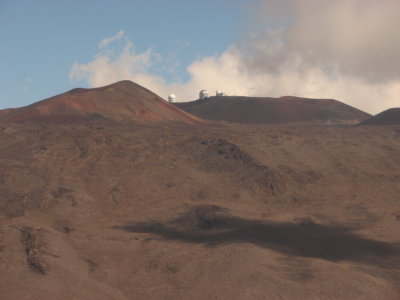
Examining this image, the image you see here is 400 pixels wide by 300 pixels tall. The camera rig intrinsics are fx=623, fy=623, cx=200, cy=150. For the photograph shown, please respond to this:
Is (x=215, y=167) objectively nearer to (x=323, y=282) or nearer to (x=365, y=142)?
(x=365, y=142)

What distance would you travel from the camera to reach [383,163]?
1575 inches

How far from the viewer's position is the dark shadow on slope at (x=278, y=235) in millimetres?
25609

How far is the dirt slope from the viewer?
22422 millimetres

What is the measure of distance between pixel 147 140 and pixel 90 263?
1846 cm

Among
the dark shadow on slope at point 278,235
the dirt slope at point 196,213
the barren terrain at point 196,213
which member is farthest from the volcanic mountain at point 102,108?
the dark shadow on slope at point 278,235

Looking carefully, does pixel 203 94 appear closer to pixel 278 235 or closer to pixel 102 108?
pixel 102 108

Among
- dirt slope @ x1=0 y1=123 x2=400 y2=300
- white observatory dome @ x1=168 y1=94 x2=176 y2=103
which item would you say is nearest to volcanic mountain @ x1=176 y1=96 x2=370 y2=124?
Result: white observatory dome @ x1=168 y1=94 x2=176 y2=103

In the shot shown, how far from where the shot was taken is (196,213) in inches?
1213

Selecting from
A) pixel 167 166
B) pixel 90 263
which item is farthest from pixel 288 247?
pixel 167 166

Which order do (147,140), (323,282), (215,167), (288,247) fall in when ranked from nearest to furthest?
(323,282)
(288,247)
(215,167)
(147,140)

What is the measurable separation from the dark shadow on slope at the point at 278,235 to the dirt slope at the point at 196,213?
8 cm

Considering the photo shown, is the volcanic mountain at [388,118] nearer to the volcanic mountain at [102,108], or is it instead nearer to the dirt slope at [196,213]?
the dirt slope at [196,213]

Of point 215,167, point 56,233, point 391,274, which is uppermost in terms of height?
point 215,167

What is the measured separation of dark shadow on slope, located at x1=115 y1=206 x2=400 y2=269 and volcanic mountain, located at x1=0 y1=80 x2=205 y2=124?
950 inches
